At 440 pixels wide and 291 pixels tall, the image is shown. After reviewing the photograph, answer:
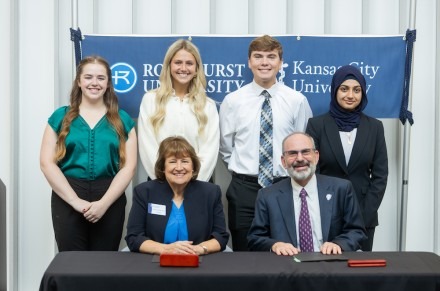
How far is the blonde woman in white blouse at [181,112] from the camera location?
4.20 metres

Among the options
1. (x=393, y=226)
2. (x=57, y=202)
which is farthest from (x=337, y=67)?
(x=57, y=202)

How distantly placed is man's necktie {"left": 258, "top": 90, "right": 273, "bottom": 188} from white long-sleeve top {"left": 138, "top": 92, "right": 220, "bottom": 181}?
0.79 feet

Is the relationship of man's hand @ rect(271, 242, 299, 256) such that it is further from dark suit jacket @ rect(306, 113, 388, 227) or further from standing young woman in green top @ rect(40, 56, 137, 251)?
standing young woman in green top @ rect(40, 56, 137, 251)

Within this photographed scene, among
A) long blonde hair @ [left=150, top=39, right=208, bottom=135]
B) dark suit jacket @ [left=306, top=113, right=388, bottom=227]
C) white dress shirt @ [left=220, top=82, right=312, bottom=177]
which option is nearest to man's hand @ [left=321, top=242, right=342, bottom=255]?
dark suit jacket @ [left=306, top=113, right=388, bottom=227]

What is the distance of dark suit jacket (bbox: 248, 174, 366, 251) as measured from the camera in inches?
138

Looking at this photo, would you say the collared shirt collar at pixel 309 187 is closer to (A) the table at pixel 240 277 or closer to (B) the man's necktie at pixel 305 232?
(B) the man's necktie at pixel 305 232

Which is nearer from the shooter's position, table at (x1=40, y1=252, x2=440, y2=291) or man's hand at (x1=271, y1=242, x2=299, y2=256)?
table at (x1=40, y1=252, x2=440, y2=291)

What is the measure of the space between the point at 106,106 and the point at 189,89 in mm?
461

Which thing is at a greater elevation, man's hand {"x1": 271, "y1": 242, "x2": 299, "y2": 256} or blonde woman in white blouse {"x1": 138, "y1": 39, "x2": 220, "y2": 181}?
blonde woman in white blouse {"x1": 138, "y1": 39, "x2": 220, "y2": 181}

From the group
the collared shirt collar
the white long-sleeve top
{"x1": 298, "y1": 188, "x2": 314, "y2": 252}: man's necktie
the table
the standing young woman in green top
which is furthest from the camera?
the white long-sleeve top

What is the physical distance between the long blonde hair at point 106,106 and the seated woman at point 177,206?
616 millimetres

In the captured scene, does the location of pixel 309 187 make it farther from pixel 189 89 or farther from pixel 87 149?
pixel 87 149

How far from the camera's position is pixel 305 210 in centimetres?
353

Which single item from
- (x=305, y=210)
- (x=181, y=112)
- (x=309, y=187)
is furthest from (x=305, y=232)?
(x=181, y=112)
